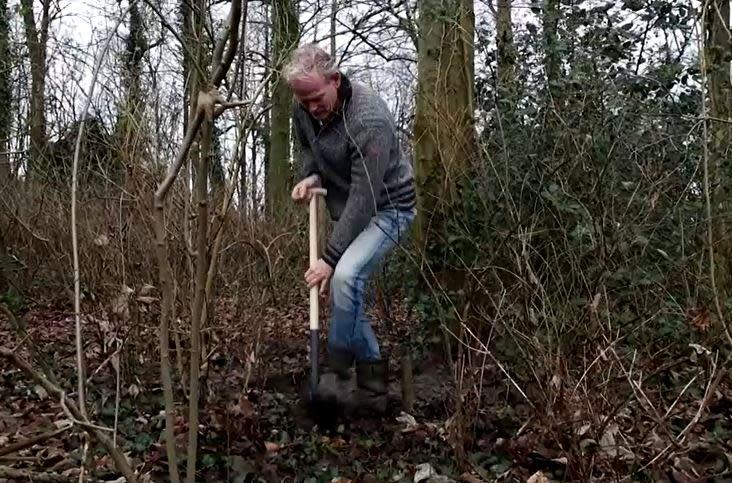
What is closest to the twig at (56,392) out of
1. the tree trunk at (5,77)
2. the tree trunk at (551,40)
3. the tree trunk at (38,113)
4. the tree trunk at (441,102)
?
the tree trunk at (441,102)

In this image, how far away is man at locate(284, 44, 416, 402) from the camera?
11.8 ft

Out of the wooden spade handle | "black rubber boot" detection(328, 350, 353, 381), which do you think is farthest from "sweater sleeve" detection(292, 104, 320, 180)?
"black rubber boot" detection(328, 350, 353, 381)

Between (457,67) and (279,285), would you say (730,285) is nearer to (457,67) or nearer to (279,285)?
(457,67)

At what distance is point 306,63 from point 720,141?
2.65 meters

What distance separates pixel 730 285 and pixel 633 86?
1.68m

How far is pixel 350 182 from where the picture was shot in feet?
13.1

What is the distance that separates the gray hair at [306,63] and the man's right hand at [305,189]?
641 mm

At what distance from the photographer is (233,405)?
3307 millimetres

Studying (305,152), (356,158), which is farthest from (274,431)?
(305,152)

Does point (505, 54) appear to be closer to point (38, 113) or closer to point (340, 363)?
point (340, 363)

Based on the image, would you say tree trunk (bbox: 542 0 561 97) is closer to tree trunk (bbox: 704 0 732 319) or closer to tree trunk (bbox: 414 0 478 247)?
tree trunk (bbox: 414 0 478 247)

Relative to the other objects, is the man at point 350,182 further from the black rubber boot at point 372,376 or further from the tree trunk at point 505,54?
the tree trunk at point 505,54

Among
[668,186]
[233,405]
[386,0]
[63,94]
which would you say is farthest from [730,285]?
[386,0]

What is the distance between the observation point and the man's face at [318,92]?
3.54m
